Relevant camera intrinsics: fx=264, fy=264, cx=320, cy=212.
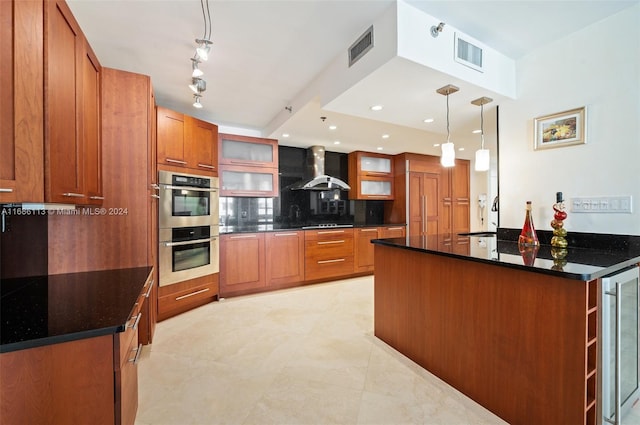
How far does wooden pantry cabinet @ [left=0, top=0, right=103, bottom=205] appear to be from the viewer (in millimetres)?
973

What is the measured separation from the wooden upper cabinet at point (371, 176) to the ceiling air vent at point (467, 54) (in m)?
2.72

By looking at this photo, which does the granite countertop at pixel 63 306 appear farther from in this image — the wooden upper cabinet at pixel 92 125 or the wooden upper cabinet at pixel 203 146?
the wooden upper cabinet at pixel 203 146

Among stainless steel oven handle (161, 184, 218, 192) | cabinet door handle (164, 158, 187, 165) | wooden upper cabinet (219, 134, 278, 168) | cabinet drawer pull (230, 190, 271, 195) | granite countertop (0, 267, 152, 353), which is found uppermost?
wooden upper cabinet (219, 134, 278, 168)

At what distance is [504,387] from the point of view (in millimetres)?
1416

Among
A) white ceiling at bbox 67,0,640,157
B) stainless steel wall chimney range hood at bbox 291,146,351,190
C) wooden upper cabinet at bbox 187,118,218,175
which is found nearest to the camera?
white ceiling at bbox 67,0,640,157

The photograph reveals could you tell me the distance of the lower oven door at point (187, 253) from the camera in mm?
2645

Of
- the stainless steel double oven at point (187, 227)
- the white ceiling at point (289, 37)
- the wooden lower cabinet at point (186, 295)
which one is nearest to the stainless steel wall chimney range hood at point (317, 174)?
the white ceiling at point (289, 37)

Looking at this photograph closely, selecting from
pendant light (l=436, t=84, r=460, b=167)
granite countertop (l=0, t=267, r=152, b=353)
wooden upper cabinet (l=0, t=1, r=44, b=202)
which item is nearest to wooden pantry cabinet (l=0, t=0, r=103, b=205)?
wooden upper cabinet (l=0, t=1, r=44, b=202)

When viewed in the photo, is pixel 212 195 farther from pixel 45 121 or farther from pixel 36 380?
pixel 36 380

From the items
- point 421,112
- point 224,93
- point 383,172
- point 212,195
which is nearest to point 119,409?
point 212,195

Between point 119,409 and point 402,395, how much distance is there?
56.8 inches

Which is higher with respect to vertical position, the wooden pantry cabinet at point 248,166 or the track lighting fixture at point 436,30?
the track lighting fixture at point 436,30

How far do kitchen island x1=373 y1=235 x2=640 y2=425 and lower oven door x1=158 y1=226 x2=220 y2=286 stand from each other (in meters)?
2.16

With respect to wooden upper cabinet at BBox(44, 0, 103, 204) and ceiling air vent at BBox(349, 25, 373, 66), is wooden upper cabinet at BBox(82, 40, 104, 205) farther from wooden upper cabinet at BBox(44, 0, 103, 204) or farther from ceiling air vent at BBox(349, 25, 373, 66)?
ceiling air vent at BBox(349, 25, 373, 66)
